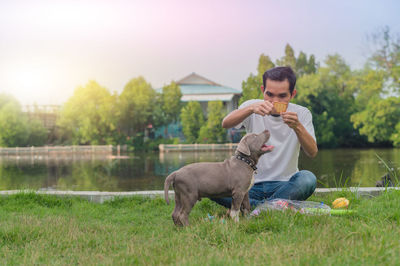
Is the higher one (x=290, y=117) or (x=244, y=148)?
(x=290, y=117)

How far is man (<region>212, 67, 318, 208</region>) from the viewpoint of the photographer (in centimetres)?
375

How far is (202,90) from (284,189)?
134 feet

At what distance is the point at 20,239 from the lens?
328cm

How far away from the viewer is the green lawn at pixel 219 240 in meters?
2.38

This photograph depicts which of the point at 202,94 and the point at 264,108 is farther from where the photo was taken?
the point at 202,94

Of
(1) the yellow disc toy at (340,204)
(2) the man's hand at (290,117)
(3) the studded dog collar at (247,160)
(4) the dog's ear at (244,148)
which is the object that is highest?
(2) the man's hand at (290,117)

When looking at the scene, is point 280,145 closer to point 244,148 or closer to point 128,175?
point 244,148

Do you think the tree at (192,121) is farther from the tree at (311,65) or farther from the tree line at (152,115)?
the tree at (311,65)

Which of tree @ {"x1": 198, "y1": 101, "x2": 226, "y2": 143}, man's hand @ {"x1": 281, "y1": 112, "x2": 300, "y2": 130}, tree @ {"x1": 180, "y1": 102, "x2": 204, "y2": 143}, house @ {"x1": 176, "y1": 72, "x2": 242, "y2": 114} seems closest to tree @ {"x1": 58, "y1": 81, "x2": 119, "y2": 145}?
tree @ {"x1": 180, "y1": 102, "x2": 204, "y2": 143}

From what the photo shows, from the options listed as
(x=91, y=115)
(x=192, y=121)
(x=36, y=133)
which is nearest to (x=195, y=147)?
(x=192, y=121)

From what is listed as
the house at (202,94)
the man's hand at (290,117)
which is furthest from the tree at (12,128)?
the man's hand at (290,117)

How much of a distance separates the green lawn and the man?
53cm

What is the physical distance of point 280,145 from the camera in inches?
157

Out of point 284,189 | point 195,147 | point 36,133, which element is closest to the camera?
point 284,189
